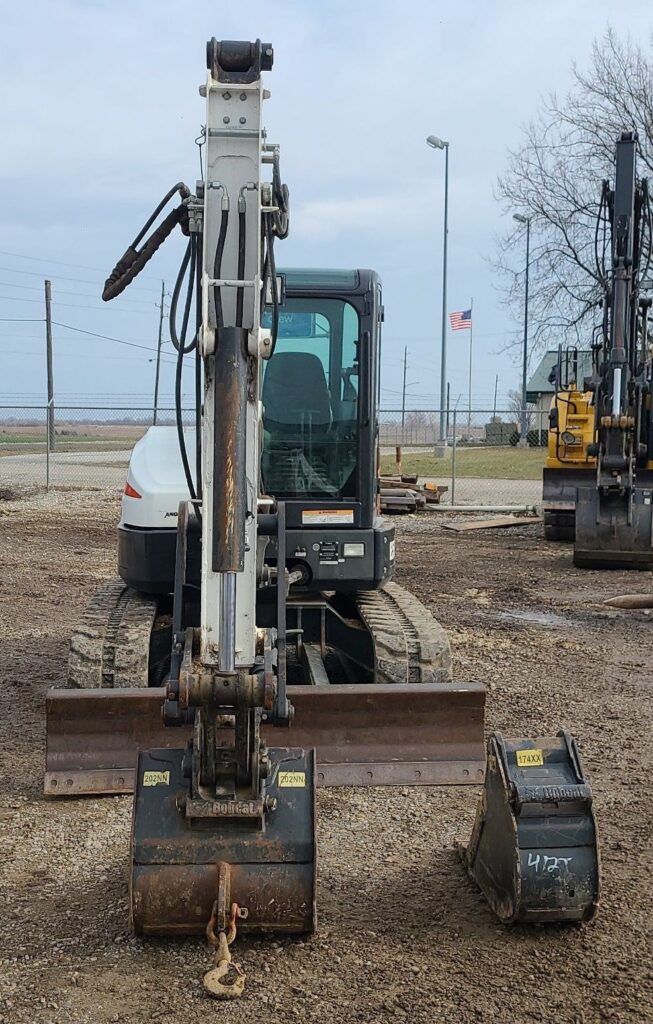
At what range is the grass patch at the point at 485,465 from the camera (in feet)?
94.4

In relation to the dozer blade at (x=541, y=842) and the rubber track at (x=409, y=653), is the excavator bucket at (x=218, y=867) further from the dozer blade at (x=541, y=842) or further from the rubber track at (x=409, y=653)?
the rubber track at (x=409, y=653)

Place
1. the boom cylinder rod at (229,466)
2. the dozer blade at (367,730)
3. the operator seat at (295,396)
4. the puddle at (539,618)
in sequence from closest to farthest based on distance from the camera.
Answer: the boom cylinder rod at (229,466), the dozer blade at (367,730), the operator seat at (295,396), the puddle at (539,618)

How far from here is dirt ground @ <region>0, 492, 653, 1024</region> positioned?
3541 millimetres

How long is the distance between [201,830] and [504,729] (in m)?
3.14

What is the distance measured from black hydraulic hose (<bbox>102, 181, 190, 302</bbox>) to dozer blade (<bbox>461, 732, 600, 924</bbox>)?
233cm

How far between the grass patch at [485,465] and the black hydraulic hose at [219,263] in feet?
73.5

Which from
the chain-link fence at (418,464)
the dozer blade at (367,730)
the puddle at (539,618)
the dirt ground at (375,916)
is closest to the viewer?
the dirt ground at (375,916)

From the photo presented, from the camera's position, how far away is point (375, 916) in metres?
4.17

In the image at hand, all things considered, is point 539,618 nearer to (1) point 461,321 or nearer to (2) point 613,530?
(2) point 613,530

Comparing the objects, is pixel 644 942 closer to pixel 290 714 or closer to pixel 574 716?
pixel 290 714

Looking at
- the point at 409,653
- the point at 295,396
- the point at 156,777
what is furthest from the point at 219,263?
the point at 409,653

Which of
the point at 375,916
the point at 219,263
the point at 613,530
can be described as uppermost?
the point at 219,263

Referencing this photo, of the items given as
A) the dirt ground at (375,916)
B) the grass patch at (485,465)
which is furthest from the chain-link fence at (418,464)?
the dirt ground at (375,916)

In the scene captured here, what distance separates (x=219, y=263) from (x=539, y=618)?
7165mm
